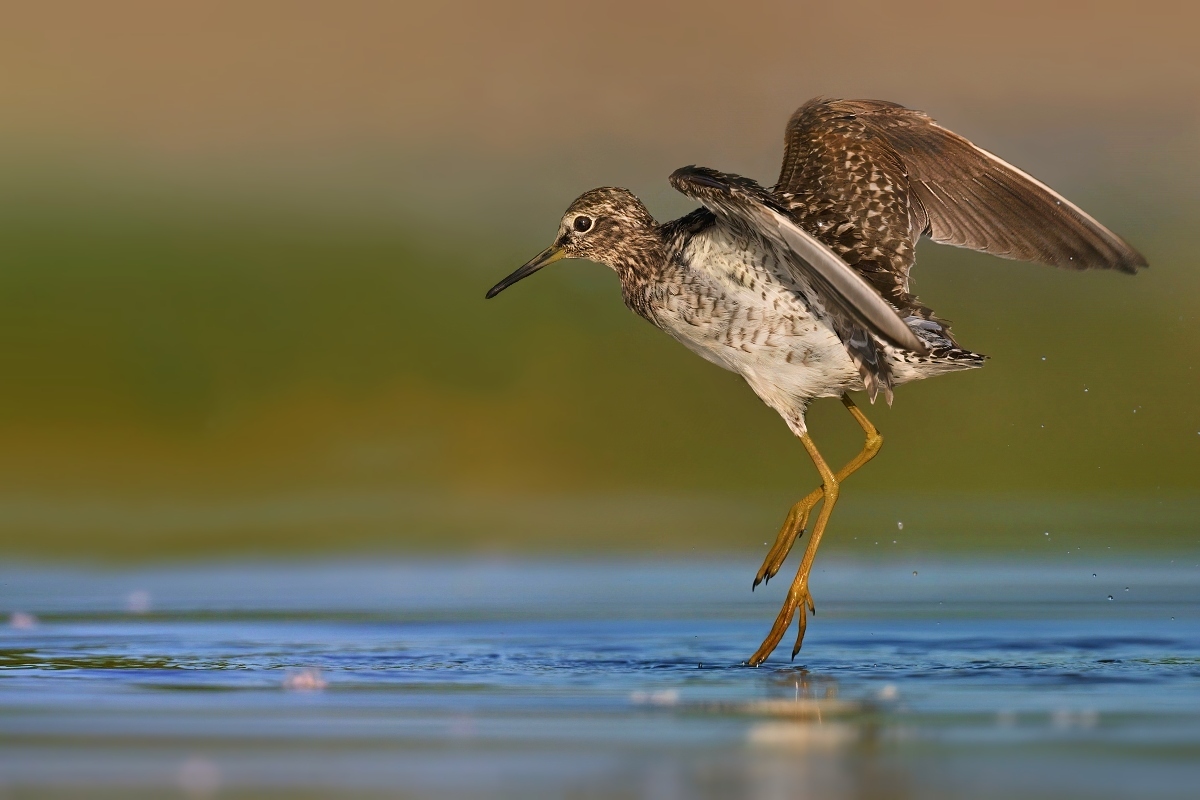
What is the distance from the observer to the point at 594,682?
8.69 metres

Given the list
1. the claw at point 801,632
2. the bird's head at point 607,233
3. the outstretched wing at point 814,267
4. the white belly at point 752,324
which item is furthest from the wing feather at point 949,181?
the claw at point 801,632

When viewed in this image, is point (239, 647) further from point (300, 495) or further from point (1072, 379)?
point (1072, 379)

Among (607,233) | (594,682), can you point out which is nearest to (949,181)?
(607,233)

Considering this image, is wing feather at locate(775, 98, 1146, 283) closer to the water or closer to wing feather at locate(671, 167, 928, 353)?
wing feather at locate(671, 167, 928, 353)

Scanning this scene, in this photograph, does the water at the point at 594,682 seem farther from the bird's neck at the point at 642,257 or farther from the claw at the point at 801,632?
the bird's neck at the point at 642,257

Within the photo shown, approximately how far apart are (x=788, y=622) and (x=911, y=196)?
2.66 meters

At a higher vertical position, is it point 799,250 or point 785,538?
point 799,250

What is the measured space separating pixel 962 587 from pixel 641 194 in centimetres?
892

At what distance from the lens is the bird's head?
10.6m

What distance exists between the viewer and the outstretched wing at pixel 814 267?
850 cm

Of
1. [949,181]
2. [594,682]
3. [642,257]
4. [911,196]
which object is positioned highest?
[949,181]

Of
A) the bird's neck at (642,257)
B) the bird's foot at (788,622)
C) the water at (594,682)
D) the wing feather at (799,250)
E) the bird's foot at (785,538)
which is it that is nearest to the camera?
the water at (594,682)

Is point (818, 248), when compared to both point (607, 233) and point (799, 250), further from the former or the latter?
point (607, 233)

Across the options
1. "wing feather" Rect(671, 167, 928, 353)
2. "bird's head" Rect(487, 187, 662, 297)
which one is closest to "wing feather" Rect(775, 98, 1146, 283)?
"bird's head" Rect(487, 187, 662, 297)
